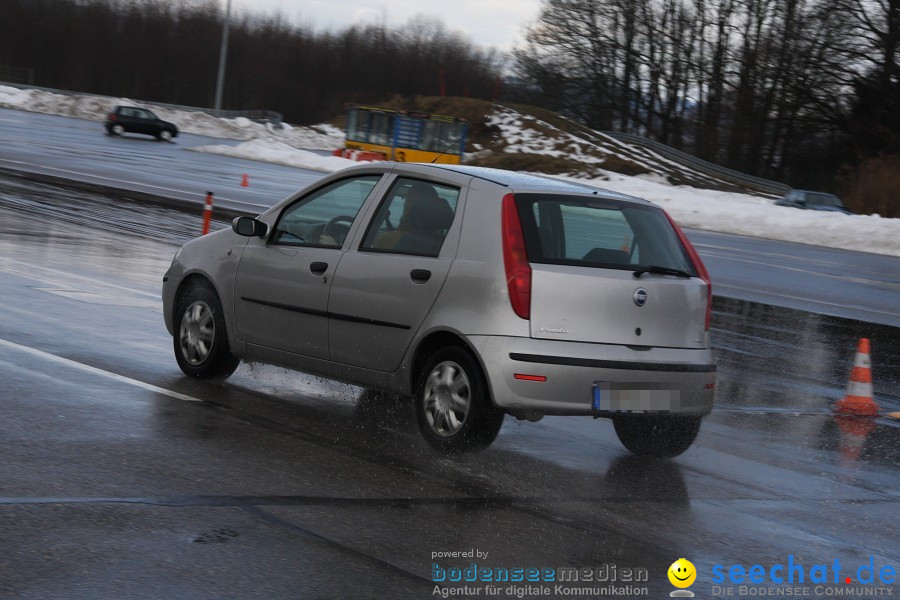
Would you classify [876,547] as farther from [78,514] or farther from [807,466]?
[78,514]

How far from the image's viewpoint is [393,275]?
6891 millimetres

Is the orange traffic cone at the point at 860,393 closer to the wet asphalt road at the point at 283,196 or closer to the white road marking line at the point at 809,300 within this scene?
the wet asphalt road at the point at 283,196

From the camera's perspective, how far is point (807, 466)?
7.31 m

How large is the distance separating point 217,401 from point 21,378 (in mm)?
1176

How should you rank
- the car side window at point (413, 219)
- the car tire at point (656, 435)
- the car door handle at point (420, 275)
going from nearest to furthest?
the car door handle at point (420, 275)
the car side window at point (413, 219)
the car tire at point (656, 435)

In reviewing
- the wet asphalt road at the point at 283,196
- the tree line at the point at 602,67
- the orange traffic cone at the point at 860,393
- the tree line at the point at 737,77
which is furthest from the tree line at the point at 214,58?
the orange traffic cone at the point at 860,393

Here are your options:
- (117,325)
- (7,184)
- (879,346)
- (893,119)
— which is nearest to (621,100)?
(893,119)

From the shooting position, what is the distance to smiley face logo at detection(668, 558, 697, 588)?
15.6 ft

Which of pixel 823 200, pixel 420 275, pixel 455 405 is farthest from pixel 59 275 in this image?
pixel 823 200

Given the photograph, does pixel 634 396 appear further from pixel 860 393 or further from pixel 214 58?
pixel 214 58

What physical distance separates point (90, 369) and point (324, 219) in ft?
5.87

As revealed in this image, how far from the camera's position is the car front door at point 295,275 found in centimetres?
727

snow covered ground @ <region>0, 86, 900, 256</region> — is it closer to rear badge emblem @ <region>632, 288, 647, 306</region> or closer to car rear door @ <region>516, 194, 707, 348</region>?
car rear door @ <region>516, 194, 707, 348</region>

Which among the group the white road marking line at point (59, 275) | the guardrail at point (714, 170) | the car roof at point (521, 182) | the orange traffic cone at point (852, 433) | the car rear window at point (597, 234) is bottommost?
the white road marking line at point (59, 275)
